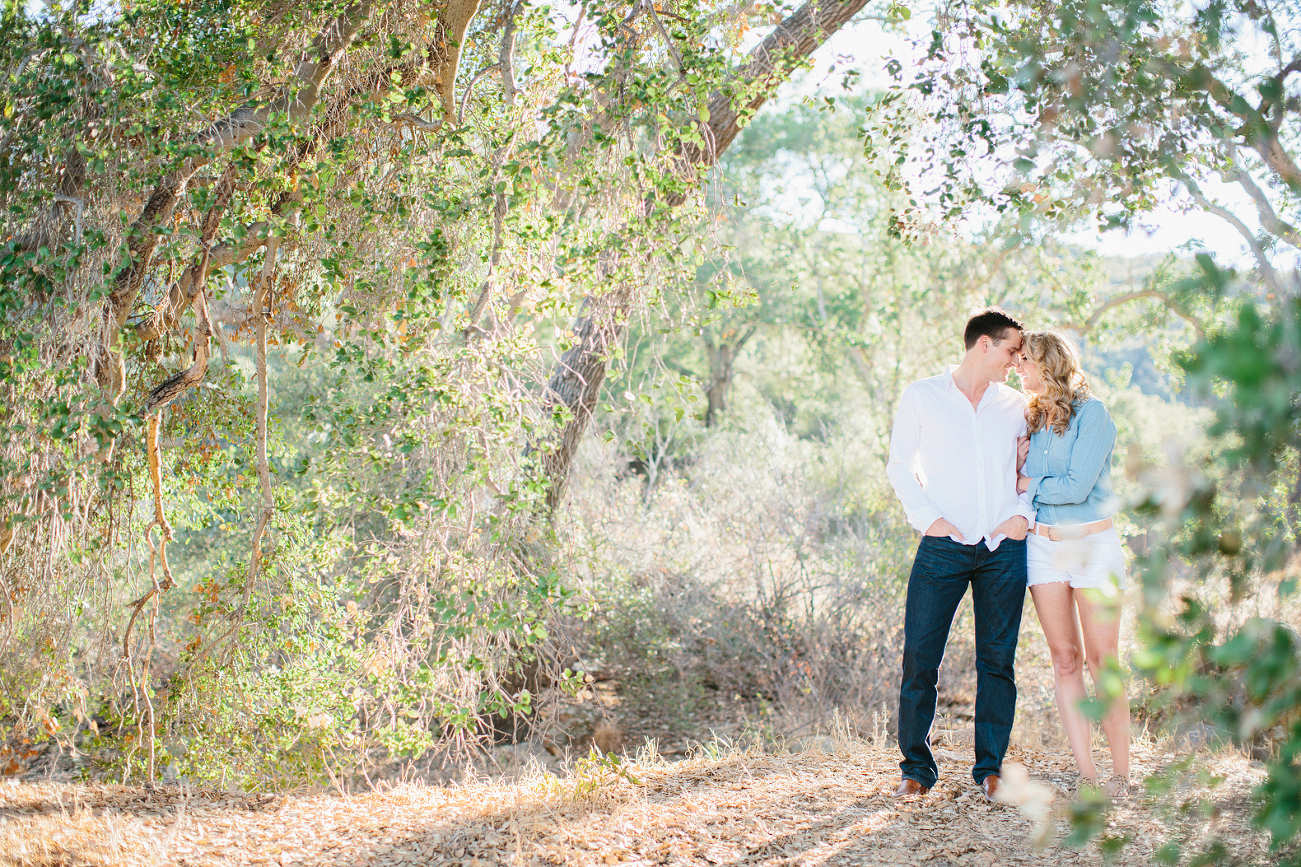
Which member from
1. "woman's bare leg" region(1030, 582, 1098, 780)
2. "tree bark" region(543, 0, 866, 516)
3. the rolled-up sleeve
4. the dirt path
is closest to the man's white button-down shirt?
the rolled-up sleeve

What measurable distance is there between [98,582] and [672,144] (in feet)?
10.1

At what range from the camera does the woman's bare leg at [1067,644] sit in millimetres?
3217

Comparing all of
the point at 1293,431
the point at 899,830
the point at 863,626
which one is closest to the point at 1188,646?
the point at 1293,431

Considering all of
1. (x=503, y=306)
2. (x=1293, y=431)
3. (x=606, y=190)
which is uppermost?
(x=606, y=190)

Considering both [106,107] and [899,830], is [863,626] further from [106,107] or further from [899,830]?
[106,107]

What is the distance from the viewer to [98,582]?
3.77 meters

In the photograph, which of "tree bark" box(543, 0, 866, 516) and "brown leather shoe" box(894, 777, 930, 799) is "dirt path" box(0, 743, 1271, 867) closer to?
"brown leather shoe" box(894, 777, 930, 799)

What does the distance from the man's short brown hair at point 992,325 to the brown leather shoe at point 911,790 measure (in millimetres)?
1743

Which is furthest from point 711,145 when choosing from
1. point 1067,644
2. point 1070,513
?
point 1067,644

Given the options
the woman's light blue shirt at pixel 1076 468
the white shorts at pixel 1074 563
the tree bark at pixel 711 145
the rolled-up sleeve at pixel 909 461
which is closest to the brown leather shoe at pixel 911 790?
the white shorts at pixel 1074 563

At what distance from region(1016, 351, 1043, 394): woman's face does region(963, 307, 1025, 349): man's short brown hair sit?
0.12 metres

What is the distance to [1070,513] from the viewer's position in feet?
10.4

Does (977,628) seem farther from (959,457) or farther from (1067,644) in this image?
(959,457)

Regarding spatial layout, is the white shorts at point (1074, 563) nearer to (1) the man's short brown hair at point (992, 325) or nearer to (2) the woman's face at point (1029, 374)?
(2) the woman's face at point (1029, 374)
